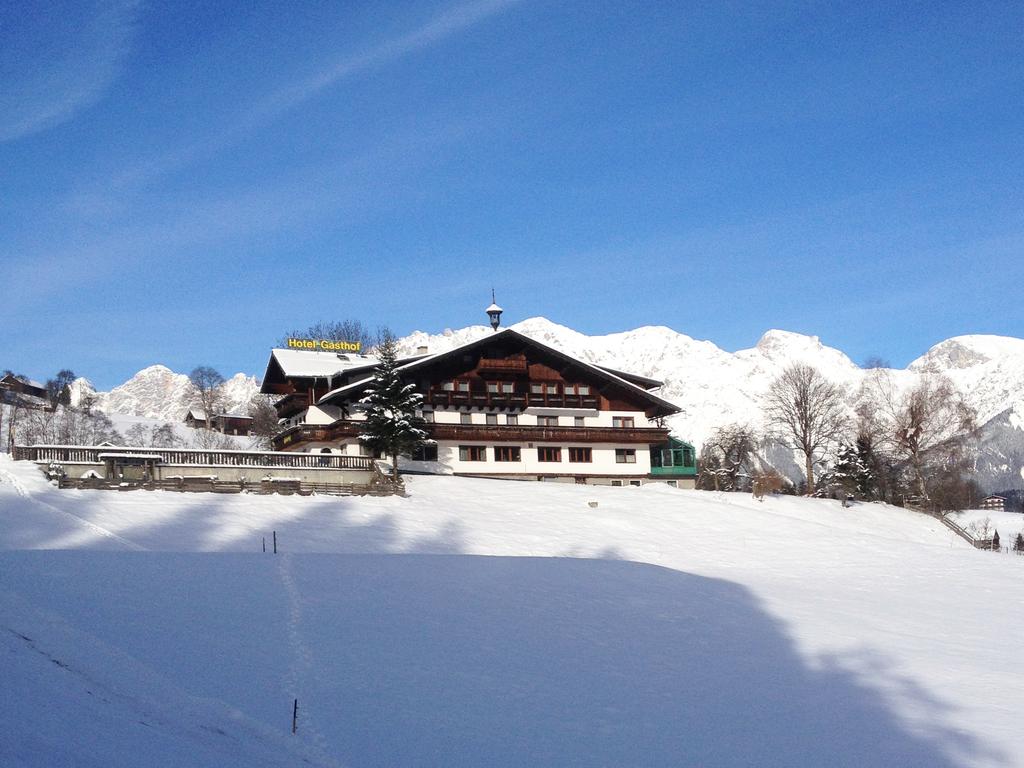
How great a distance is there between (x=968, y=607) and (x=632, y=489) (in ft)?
86.3

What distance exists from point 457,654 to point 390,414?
33101 mm

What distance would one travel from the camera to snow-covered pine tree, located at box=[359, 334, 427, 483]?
165ft

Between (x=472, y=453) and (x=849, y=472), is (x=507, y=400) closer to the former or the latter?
(x=472, y=453)

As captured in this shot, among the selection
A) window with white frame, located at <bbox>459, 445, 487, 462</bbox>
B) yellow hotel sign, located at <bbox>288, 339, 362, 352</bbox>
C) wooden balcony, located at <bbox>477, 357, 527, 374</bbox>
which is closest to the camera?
window with white frame, located at <bbox>459, 445, 487, 462</bbox>

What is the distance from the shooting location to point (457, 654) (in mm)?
17984

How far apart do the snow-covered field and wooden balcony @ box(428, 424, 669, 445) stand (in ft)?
75.8

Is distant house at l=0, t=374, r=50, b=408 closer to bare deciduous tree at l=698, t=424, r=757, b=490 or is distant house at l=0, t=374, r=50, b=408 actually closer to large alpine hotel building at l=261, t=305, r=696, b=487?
large alpine hotel building at l=261, t=305, r=696, b=487

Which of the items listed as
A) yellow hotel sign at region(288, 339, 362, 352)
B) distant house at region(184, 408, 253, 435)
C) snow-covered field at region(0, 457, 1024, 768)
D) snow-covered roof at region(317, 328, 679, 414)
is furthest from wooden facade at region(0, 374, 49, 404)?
snow-covered field at region(0, 457, 1024, 768)

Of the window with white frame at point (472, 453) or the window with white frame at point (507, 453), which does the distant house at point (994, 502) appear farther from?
the window with white frame at point (472, 453)

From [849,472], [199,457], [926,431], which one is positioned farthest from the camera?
[926,431]

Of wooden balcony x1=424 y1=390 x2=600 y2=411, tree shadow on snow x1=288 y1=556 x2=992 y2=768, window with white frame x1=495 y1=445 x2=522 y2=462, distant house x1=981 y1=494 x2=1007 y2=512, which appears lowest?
distant house x1=981 y1=494 x2=1007 y2=512

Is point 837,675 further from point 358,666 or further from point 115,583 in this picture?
point 115,583

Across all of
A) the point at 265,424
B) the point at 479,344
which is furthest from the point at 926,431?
the point at 265,424

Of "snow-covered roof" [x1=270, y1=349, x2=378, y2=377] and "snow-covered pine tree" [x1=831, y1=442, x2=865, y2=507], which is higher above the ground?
"snow-covered roof" [x1=270, y1=349, x2=378, y2=377]
